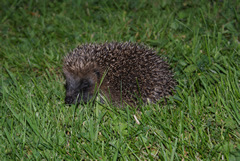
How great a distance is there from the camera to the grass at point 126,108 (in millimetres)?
3939

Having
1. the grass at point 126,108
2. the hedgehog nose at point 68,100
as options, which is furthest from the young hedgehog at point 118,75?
the grass at point 126,108

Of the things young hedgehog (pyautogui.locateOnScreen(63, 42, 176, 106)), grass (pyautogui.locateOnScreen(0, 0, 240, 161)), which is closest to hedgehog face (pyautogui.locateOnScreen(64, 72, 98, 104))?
young hedgehog (pyautogui.locateOnScreen(63, 42, 176, 106))

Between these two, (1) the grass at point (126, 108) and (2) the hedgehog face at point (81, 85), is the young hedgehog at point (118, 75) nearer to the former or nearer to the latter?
(2) the hedgehog face at point (81, 85)

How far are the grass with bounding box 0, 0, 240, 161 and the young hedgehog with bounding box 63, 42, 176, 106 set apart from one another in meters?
0.28

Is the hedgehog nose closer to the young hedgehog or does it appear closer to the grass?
the young hedgehog

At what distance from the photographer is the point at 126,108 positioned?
14.8 feet

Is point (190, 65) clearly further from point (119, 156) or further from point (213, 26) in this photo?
point (119, 156)

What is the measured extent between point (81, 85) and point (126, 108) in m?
1.05

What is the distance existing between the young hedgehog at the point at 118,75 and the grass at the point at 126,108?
28 centimetres

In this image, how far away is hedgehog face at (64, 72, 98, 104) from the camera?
5047 mm

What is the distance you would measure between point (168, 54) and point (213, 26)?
1.34 m

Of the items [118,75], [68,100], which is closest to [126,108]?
[118,75]

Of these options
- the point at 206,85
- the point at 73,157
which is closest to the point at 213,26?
the point at 206,85

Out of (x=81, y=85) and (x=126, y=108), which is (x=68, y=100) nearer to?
(x=81, y=85)
